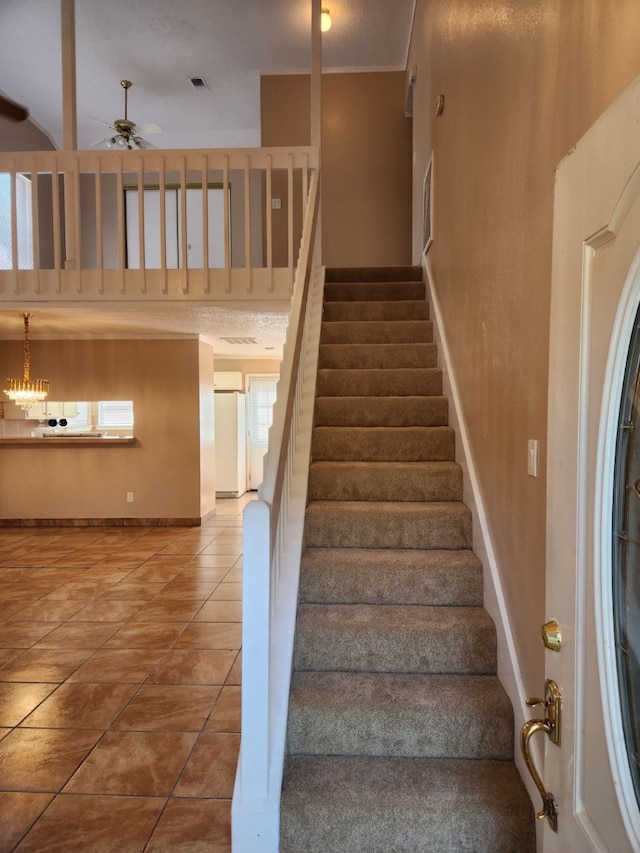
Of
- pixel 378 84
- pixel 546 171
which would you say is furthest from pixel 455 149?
pixel 378 84

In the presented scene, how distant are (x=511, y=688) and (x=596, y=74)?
1855mm

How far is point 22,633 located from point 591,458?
3.71 metres

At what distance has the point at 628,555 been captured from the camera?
898mm

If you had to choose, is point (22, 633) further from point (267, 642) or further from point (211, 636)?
point (267, 642)

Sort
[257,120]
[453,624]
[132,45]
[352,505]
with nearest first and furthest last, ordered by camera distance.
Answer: [453,624] → [352,505] → [132,45] → [257,120]

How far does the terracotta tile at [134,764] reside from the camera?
6.76ft

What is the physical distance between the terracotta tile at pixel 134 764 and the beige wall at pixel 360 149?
17.6ft

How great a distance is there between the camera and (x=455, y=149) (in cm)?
308

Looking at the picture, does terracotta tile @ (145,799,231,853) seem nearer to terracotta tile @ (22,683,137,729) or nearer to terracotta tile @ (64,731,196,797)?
terracotta tile @ (64,731,196,797)

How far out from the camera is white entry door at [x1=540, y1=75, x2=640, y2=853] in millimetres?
826

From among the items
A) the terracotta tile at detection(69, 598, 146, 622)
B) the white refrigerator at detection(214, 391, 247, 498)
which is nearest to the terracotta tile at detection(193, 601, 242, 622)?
the terracotta tile at detection(69, 598, 146, 622)

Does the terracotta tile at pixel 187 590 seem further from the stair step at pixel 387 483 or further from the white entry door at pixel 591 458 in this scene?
the white entry door at pixel 591 458

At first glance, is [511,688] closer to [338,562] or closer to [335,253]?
[338,562]

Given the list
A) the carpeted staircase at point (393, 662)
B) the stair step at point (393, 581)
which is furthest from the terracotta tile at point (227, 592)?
the stair step at point (393, 581)
